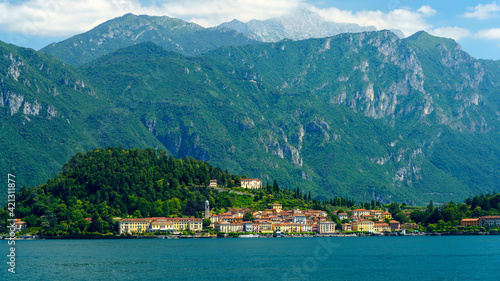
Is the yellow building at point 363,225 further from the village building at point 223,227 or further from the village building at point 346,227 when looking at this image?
the village building at point 223,227

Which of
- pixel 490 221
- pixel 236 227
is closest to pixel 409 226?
pixel 490 221

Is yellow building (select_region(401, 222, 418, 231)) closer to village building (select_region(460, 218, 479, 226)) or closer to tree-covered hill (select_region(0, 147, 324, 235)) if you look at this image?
village building (select_region(460, 218, 479, 226))

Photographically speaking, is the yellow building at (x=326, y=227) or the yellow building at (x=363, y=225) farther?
the yellow building at (x=363, y=225)

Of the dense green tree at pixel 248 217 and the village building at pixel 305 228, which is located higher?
the dense green tree at pixel 248 217

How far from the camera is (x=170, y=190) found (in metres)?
192

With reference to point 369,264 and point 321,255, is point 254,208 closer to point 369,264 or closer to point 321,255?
point 321,255

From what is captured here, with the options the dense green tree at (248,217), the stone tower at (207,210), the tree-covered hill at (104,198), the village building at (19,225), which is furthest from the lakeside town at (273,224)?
the village building at (19,225)

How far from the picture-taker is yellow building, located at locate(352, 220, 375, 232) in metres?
192

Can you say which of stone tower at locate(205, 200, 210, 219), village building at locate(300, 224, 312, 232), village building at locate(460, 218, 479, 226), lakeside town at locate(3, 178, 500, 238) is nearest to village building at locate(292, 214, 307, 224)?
lakeside town at locate(3, 178, 500, 238)

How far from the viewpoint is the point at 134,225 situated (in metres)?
169

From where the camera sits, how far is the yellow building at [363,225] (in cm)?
19212

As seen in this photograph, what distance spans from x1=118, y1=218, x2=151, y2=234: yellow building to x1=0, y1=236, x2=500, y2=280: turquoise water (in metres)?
20.5

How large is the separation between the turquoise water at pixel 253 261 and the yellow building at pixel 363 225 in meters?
46.7

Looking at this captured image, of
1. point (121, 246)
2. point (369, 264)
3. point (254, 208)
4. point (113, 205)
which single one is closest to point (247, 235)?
point (254, 208)
